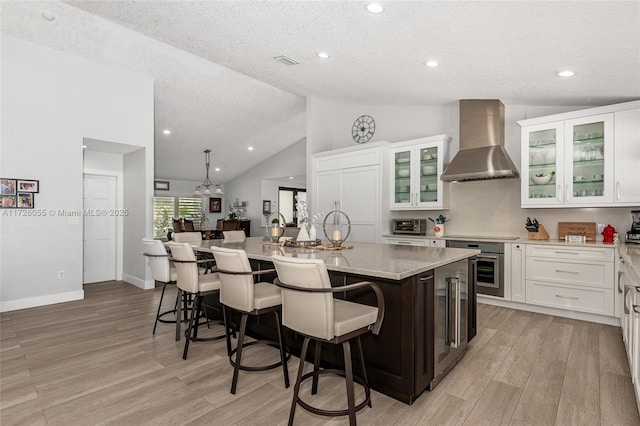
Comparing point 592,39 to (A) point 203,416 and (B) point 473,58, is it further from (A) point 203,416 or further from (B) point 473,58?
(A) point 203,416

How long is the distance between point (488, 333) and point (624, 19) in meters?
2.71

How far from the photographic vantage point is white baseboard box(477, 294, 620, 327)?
3.64m

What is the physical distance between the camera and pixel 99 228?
602cm

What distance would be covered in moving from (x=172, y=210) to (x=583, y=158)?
1102 cm

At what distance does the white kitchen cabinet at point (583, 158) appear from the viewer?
→ 3643mm

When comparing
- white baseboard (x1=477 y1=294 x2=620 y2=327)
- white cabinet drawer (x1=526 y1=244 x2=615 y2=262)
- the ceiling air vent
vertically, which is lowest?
white baseboard (x1=477 y1=294 x2=620 y2=327)

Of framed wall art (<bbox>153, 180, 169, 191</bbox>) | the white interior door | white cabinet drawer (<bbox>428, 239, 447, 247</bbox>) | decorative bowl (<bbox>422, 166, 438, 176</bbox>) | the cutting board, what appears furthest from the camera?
framed wall art (<bbox>153, 180, 169, 191</bbox>)

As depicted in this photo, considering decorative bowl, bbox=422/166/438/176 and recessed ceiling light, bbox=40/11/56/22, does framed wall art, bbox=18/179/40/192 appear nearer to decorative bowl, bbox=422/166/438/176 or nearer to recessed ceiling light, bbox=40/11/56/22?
recessed ceiling light, bbox=40/11/56/22

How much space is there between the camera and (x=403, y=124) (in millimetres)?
5645

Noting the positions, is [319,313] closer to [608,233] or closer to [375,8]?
[375,8]

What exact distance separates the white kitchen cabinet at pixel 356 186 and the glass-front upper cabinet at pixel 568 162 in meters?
1.92

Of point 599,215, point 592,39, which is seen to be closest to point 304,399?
point 592,39

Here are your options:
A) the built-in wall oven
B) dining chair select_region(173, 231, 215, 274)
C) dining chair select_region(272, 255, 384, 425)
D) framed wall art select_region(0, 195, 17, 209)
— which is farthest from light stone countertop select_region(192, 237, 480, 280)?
framed wall art select_region(0, 195, 17, 209)

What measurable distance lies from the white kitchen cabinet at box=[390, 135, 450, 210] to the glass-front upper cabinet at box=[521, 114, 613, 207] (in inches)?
41.0
